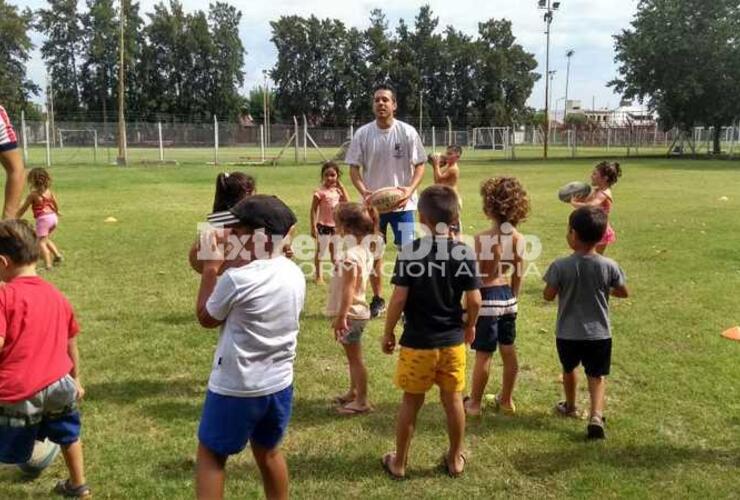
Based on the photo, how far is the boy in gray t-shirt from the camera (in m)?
4.27

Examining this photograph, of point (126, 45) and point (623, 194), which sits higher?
point (126, 45)

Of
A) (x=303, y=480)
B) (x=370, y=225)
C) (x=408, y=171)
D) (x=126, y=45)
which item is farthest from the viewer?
(x=126, y=45)

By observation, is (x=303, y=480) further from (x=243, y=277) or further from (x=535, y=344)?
(x=535, y=344)

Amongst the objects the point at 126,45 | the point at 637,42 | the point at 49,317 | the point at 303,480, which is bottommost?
the point at 303,480

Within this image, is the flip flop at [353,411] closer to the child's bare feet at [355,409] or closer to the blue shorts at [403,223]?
the child's bare feet at [355,409]

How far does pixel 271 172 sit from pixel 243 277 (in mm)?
26919

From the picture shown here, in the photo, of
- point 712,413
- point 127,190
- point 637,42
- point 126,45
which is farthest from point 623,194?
point 126,45

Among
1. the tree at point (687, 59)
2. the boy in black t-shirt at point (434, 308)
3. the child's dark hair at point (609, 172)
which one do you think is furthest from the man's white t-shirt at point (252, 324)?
the tree at point (687, 59)

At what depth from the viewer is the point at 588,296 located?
4.32 meters

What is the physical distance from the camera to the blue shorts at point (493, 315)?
14.6ft

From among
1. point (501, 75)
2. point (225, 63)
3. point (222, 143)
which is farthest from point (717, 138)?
point (225, 63)

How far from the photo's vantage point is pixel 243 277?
9.51 feet

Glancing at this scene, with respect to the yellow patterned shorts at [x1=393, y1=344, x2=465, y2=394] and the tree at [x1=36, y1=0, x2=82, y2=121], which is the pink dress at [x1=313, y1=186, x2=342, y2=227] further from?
the tree at [x1=36, y1=0, x2=82, y2=121]

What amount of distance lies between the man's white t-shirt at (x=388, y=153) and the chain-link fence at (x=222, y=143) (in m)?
26.1
